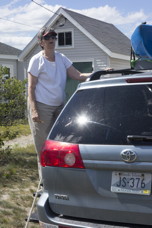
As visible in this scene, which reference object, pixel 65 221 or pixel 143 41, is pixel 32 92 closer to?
pixel 65 221

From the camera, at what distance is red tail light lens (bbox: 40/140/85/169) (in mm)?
3287

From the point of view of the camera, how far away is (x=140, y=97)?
131 inches

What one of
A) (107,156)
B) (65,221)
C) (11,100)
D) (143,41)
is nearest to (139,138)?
(107,156)

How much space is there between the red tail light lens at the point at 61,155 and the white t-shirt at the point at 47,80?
5.55ft

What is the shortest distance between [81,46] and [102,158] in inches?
654

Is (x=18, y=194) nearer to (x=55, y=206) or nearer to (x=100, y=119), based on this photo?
(x=55, y=206)

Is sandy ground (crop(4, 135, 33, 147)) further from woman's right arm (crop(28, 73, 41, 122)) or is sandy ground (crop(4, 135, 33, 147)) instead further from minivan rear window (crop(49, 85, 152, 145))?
minivan rear window (crop(49, 85, 152, 145))

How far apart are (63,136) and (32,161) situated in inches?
197

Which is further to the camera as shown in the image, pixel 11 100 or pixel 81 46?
pixel 81 46

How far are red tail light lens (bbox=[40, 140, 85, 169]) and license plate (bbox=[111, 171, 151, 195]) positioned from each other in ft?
0.97

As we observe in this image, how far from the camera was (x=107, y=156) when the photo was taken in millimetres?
3148

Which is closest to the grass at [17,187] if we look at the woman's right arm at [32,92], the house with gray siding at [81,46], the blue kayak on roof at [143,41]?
the woman's right arm at [32,92]

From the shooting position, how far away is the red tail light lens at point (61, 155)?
329cm

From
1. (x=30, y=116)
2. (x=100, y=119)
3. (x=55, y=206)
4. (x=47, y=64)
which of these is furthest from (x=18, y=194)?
(x=100, y=119)
